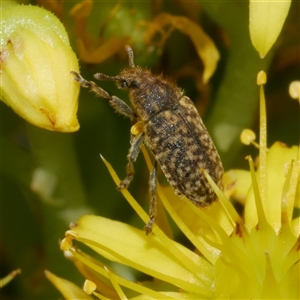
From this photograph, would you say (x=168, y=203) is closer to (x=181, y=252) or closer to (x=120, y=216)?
(x=181, y=252)

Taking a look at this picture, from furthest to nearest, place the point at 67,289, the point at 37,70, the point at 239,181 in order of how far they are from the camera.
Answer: the point at 239,181
the point at 67,289
the point at 37,70

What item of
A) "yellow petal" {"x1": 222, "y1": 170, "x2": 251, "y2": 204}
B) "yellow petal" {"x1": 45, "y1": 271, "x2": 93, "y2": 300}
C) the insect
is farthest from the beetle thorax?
"yellow petal" {"x1": 45, "y1": 271, "x2": 93, "y2": 300}

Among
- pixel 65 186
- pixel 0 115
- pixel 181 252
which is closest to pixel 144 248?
pixel 181 252

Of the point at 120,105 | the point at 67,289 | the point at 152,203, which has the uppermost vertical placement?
the point at 120,105

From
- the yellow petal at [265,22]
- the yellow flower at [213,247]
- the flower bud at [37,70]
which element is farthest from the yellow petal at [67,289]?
the yellow petal at [265,22]

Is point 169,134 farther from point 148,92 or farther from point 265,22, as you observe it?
point 265,22

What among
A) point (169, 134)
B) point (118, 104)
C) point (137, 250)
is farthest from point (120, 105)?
point (137, 250)

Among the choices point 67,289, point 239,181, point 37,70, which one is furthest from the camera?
point 239,181
